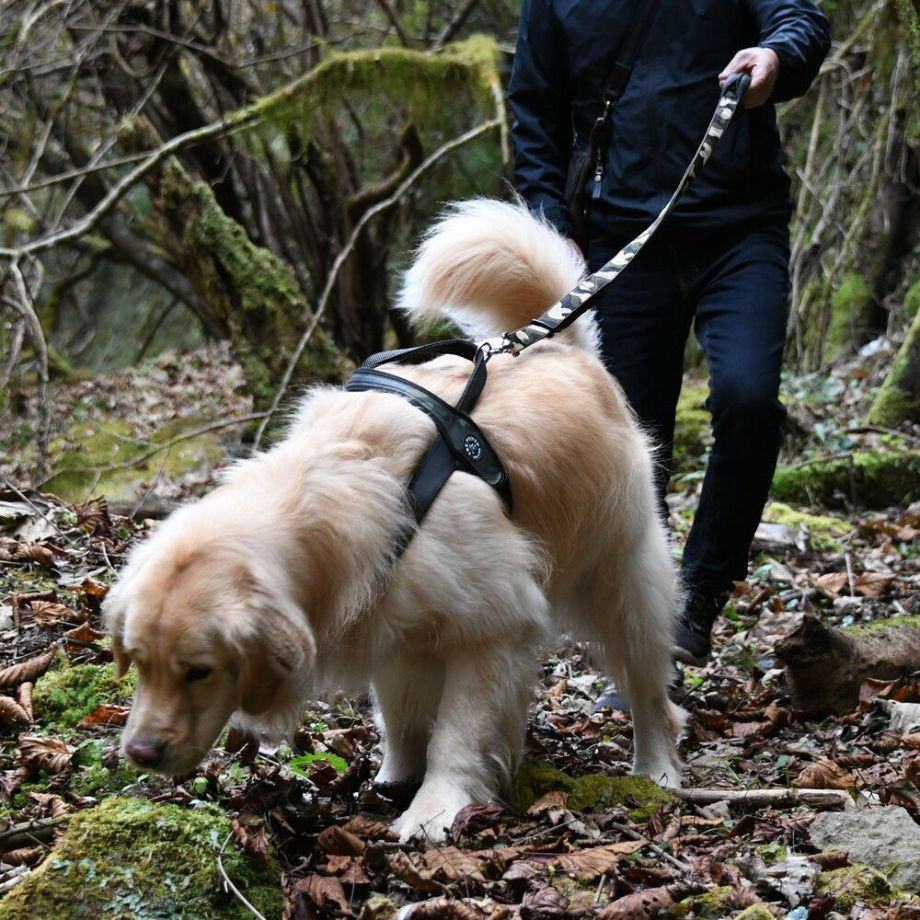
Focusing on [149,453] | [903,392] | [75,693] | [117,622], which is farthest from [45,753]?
[903,392]

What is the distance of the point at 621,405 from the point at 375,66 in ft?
19.0

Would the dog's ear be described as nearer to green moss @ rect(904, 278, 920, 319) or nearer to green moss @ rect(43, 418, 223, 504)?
green moss @ rect(43, 418, 223, 504)

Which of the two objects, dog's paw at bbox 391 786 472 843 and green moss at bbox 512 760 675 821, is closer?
dog's paw at bbox 391 786 472 843

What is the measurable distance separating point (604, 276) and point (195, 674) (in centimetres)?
199

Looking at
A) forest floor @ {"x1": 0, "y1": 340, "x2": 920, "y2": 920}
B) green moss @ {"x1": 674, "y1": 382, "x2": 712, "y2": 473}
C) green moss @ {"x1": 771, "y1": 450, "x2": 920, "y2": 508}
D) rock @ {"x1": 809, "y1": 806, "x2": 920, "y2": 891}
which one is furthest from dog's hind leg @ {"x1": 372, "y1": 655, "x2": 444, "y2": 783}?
green moss @ {"x1": 674, "y1": 382, "x2": 712, "y2": 473}

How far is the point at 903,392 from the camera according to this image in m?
7.95

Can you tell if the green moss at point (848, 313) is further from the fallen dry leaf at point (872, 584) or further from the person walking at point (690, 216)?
the person walking at point (690, 216)

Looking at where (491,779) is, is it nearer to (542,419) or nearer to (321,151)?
(542,419)

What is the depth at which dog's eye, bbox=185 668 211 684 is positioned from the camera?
104 inches

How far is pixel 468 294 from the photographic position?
3908 mm

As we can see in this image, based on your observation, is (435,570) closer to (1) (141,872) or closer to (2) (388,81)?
(1) (141,872)

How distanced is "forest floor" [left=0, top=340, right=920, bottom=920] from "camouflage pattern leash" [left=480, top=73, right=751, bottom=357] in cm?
141

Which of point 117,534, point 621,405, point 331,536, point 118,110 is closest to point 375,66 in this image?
point 118,110

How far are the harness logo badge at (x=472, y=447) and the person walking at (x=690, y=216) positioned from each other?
1204mm
